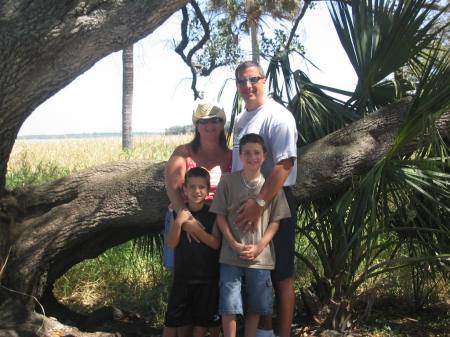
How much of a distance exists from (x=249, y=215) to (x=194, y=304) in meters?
0.78

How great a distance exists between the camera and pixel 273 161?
403 centimetres

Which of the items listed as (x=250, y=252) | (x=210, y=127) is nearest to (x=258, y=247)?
(x=250, y=252)

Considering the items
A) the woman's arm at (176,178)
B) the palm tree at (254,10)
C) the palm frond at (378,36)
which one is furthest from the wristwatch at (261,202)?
the palm tree at (254,10)

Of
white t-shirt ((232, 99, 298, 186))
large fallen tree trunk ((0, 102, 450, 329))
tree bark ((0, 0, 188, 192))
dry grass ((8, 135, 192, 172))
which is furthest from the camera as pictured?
dry grass ((8, 135, 192, 172))

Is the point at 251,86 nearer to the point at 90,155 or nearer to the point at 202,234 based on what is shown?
the point at 202,234

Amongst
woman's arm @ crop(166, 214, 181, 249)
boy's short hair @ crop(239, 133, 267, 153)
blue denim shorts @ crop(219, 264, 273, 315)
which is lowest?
blue denim shorts @ crop(219, 264, 273, 315)

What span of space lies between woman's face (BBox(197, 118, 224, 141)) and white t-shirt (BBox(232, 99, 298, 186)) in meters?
0.12

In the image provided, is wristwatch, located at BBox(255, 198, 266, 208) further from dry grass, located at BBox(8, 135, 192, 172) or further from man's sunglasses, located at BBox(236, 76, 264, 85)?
dry grass, located at BBox(8, 135, 192, 172)

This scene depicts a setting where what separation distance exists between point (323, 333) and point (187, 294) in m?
1.29

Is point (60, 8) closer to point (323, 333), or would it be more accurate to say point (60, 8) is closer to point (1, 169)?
point (1, 169)

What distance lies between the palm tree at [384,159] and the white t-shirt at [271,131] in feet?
1.99

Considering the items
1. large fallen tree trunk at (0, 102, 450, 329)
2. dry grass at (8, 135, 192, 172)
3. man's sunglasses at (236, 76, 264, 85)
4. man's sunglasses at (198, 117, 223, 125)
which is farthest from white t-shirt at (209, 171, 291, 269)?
dry grass at (8, 135, 192, 172)

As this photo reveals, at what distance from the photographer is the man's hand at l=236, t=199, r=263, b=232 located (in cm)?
384

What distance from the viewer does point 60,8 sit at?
174 inches
